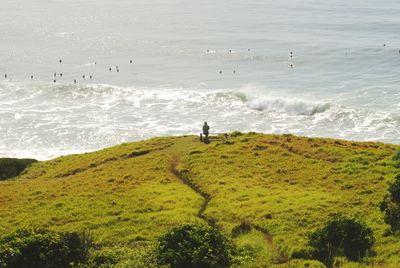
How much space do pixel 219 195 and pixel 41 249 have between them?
17614 mm

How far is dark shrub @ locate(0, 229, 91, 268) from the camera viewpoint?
2573cm

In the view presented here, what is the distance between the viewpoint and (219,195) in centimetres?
4141

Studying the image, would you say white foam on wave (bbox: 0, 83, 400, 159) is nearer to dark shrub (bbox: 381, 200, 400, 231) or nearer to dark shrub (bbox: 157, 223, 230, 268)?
dark shrub (bbox: 381, 200, 400, 231)

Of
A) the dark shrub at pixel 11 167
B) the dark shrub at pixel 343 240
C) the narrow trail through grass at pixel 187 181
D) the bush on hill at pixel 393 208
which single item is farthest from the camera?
the dark shrub at pixel 11 167

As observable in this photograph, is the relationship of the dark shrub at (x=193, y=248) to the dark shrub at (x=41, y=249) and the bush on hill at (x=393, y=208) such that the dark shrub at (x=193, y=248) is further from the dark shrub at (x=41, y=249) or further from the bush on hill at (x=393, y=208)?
the bush on hill at (x=393, y=208)

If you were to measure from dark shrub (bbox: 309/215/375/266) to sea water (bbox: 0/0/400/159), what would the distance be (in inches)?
2349

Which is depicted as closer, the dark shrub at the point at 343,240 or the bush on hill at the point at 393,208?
the dark shrub at the point at 343,240

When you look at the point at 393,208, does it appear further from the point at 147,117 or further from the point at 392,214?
the point at 147,117

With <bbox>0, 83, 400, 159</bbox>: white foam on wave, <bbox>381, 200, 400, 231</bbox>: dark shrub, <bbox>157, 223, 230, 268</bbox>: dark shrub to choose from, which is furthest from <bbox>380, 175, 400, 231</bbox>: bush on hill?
<bbox>0, 83, 400, 159</bbox>: white foam on wave

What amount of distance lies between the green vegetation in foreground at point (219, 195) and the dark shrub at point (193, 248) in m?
0.82

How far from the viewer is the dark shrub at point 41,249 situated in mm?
25734

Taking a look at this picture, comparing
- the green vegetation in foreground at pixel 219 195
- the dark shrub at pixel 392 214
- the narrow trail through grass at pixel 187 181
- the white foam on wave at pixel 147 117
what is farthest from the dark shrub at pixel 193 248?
the white foam on wave at pixel 147 117

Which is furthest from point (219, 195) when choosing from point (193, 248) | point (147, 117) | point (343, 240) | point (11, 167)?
point (147, 117)

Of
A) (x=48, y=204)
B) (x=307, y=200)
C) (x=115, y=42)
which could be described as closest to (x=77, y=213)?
(x=48, y=204)
